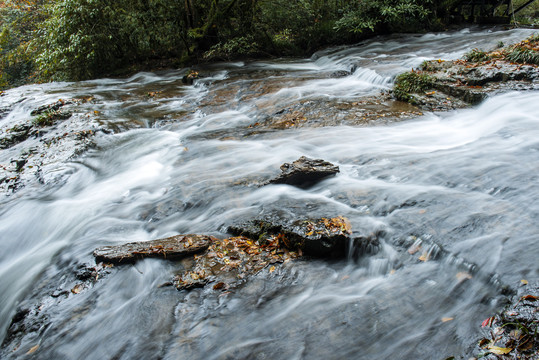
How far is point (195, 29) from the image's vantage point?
45.7 feet

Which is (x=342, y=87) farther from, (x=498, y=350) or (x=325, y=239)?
(x=498, y=350)

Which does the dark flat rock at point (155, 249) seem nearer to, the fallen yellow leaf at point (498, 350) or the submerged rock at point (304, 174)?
the submerged rock at point (304, 174)

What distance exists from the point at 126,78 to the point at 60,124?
6.45m

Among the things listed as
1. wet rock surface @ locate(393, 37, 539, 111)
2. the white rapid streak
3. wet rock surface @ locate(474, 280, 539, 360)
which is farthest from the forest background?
wet rock surface @ locate(474, 280, 539, 360)

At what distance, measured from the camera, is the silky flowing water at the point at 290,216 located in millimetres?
2672

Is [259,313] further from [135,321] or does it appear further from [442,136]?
[442,136]

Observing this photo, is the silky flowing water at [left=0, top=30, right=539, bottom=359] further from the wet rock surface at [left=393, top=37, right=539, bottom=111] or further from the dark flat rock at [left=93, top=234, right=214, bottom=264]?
the wet rock surface at [left=393, top=37, right=539, bottom=111]

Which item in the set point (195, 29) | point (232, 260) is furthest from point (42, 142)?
point (195, 29)

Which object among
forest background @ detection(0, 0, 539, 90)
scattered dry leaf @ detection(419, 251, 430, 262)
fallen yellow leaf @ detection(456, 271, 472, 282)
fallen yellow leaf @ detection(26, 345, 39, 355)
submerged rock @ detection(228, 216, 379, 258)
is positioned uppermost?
forest background @ detection(0, 0, 539, 90)

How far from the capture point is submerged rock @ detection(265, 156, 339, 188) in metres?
4.62

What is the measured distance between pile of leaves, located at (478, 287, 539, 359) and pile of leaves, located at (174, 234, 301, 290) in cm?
164

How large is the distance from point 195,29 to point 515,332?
14328 millimetres

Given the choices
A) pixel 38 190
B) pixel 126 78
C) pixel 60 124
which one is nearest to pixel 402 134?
pixel 38 190

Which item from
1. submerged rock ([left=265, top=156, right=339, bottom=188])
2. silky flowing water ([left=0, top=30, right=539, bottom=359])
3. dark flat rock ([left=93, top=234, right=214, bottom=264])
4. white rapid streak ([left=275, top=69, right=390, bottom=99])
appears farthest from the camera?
white rapid streak ([left=275, top=69, right=390, bottom=99])
